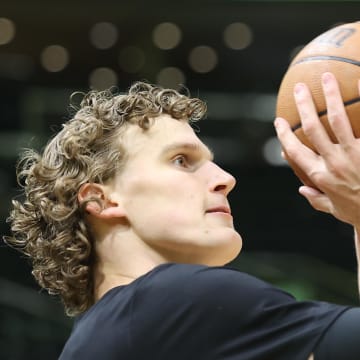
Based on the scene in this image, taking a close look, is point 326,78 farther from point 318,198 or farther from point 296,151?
point 318,198

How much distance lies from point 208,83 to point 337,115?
1112cm

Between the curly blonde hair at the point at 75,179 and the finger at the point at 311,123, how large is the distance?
0.49 meters

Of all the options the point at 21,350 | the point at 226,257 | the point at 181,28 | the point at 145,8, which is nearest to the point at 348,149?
the point at 226,257

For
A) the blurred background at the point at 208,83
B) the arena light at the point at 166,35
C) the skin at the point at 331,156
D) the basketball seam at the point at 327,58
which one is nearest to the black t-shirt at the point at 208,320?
the skin at the point at 331,156

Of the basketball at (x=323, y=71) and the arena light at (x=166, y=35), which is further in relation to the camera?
the arena light at (x=166, y=35)

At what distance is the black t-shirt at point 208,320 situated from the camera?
1943mm

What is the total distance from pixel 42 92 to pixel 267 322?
10204 millimetres

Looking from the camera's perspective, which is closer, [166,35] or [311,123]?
[311,123]

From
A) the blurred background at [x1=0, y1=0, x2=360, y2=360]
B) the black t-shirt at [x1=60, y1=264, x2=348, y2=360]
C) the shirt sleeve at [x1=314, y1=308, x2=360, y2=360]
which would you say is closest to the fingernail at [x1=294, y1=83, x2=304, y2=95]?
the black t-shirt at [x1=60, y1=264, x2=348, y2=360]

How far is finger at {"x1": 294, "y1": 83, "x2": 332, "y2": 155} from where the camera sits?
2108 millimetres

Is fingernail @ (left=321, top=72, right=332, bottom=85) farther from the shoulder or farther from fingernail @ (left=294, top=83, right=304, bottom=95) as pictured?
the shoulder

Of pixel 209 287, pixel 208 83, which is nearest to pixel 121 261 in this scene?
pixel 209 287

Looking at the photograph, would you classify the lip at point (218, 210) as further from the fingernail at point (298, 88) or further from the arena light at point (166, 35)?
the arena light at point (166, 35)

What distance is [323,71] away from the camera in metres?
2.29
